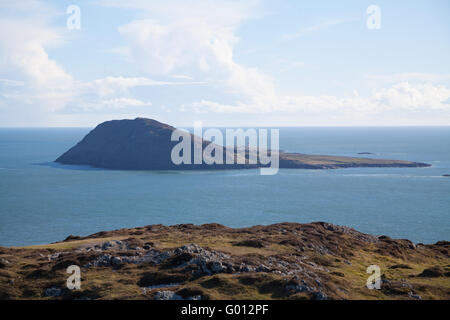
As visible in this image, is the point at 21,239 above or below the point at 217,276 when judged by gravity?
below

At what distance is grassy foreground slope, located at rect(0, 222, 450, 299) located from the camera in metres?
36.4

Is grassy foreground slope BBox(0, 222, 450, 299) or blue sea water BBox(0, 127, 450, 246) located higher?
grassy foreground slope BBox(0, 222, 450, 299)

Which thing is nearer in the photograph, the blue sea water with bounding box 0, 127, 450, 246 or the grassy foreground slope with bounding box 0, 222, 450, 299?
the grassy foreground slope with bounding box 0, 222, 450, 299

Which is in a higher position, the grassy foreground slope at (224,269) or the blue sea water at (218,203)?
the grassy foreground slope at (224,269)

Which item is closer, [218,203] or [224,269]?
[224,269]

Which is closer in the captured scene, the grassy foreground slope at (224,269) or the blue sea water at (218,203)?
the grassy foreground slope at (224,269)

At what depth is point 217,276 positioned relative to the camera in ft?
124

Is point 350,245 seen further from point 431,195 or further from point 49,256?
point 431,195

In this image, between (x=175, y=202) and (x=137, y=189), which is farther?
(x=137, y=189)

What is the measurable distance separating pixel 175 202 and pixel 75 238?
233ft

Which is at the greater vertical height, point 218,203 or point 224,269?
point 224,269

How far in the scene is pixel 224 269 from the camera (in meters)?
40.8

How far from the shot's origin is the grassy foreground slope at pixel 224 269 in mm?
36375
